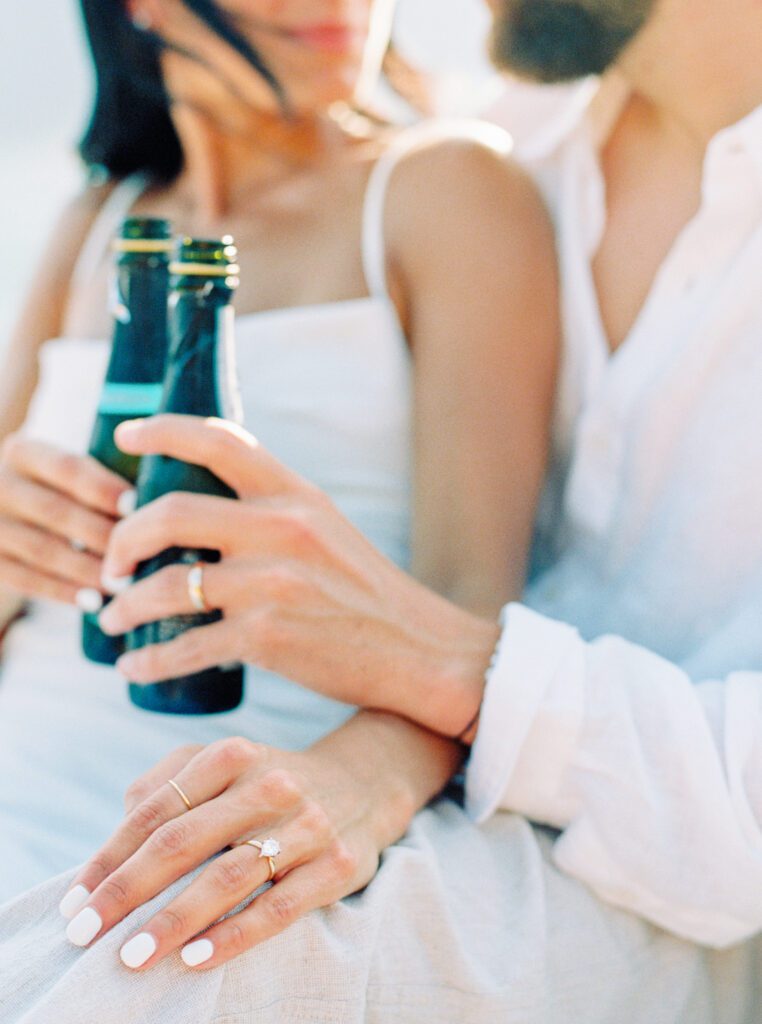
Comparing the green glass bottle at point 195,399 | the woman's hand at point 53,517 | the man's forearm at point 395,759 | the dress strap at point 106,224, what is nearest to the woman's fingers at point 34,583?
the woman's hand at point 53,517

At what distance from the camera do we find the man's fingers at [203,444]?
3.34 feet

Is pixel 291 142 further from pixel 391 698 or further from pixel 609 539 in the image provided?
pixel 391 698

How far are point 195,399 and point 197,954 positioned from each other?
1.71 ft

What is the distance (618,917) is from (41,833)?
0.58 meters

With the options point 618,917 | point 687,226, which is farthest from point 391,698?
point 687,226

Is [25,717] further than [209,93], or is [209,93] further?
[209,93]

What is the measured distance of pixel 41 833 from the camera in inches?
45.7

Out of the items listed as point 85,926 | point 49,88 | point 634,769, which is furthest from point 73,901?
point 49,88

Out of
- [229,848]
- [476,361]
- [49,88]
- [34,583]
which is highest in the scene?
[476,361]

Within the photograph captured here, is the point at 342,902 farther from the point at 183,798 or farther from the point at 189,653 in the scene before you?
the point at 189,653

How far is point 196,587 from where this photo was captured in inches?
40.9

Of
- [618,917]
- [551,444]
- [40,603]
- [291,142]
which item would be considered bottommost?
[40,603]

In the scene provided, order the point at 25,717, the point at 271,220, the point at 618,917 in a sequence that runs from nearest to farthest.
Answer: the point at 618,917 → the point at 25,717 → the point at 271,220

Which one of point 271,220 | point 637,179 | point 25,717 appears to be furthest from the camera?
point 271,220
